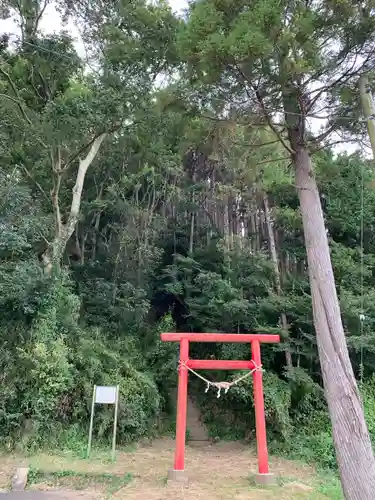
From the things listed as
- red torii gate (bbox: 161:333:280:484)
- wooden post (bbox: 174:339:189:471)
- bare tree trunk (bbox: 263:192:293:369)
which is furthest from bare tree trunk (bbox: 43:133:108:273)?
bare tree trunk (bbox: 263:192:293:369)

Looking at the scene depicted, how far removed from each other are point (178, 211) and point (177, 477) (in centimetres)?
720

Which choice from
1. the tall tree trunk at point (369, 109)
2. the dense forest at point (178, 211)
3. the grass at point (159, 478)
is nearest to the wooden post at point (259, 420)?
the grass at point (159, 478)

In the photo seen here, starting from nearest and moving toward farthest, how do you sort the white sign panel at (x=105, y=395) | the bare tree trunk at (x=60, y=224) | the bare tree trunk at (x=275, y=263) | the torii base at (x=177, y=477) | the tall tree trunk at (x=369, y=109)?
1. the tall tree trunk at (x=369, y=109)
2. the torii base at (x=177, y=477)
3. the white sign panel at (x=105, y=395)
4. the bare tree trunk at (x=60, y=224)
5. the bare tree trunk at (x=275, y=263)

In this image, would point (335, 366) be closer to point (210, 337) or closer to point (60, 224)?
point (210, 337)

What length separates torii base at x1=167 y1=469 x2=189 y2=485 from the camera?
216 inches

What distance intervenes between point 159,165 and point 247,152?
14.6 ft

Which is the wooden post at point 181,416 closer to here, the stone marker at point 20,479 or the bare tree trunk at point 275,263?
the stone marker at point 20,479

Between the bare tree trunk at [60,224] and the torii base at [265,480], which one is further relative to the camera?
the bare tree trunk at [60,224]

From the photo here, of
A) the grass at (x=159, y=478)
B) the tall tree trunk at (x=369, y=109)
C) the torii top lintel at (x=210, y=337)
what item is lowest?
the grass at (x=159, y=478)

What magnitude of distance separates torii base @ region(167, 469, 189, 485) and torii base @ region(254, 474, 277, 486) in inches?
37.0

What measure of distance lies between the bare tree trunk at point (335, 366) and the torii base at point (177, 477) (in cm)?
233

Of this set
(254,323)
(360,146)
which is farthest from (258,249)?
(360,146)

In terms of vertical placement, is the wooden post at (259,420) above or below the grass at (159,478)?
above

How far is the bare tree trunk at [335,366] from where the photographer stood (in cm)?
387
